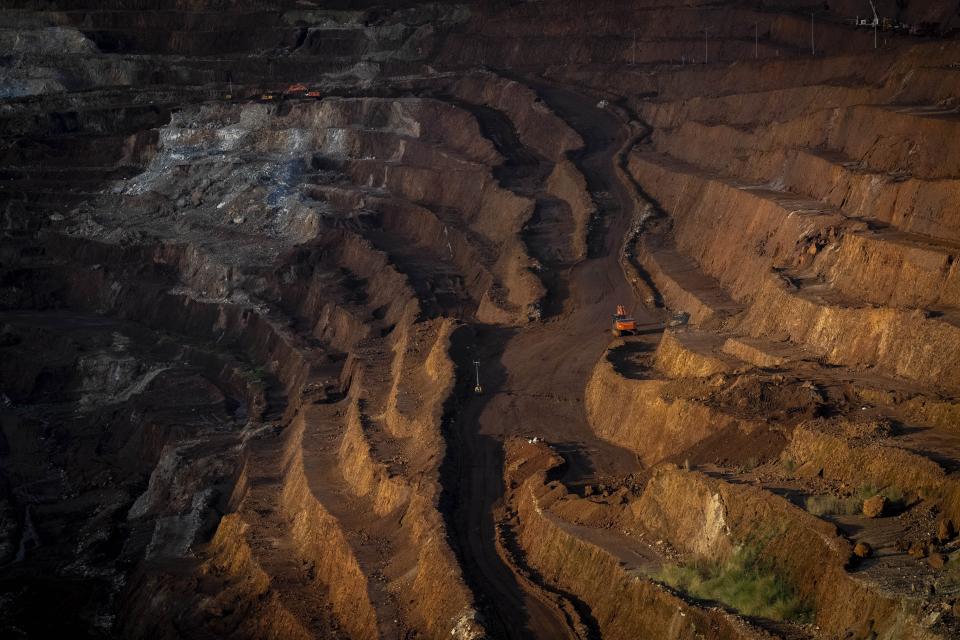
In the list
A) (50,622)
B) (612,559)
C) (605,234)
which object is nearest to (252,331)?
(605,234)

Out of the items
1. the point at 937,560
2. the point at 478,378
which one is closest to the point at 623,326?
the point at 478,378

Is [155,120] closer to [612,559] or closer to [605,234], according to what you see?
[605,234]

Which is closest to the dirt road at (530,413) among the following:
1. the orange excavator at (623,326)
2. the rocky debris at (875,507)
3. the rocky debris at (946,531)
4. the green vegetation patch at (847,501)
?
the orange excavator at (623,326)

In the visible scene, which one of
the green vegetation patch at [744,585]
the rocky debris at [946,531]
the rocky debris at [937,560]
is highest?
the rocky debris at [946,531]

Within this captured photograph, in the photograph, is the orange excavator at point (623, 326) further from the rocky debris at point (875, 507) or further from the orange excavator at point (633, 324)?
the rocky debris at point (875, 507)

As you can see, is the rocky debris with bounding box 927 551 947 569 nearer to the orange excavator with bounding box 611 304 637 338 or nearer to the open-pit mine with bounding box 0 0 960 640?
the open-pit mine with bounding box 0 0 960 640

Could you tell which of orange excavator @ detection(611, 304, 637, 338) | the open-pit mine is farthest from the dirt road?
orange excavator @ detection(611, 304, 637, 338)
